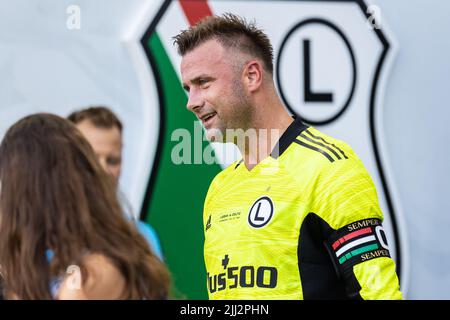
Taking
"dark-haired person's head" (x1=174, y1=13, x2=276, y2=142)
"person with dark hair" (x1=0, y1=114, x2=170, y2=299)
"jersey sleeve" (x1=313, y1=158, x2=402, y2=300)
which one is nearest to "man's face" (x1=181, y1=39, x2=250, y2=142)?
"dark-haired person's head" (x1=174, y1=13, x2=276, y2=142)

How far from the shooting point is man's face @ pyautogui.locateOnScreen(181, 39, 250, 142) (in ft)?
7.39

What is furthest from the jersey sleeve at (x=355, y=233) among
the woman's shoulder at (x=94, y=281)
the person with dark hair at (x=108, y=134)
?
the person with dark hair at (x=108, y=134)

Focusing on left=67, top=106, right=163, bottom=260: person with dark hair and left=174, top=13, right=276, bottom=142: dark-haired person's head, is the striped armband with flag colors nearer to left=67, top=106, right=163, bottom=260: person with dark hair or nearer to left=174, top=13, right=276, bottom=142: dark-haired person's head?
left=174, top=13, right=276, bottom=142: dark-haired person's head

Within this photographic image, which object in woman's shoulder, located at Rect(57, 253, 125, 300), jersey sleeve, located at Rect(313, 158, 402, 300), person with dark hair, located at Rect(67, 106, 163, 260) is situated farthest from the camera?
person with dark hair, located at Rect(67, 106, 163, 260)

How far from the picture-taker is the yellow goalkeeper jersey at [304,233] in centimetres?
191

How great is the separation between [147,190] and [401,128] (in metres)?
0.97

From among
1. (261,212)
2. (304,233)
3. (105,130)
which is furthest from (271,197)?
(105,130)

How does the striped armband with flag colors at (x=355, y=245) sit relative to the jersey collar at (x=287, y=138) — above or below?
below

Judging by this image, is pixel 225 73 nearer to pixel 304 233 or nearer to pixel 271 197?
pixel 271 197

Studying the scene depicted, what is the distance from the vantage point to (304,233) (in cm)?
198

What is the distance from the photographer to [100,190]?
5.54ft

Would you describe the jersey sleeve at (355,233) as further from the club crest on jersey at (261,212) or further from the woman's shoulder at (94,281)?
the woman's shoulder at (94,281)
